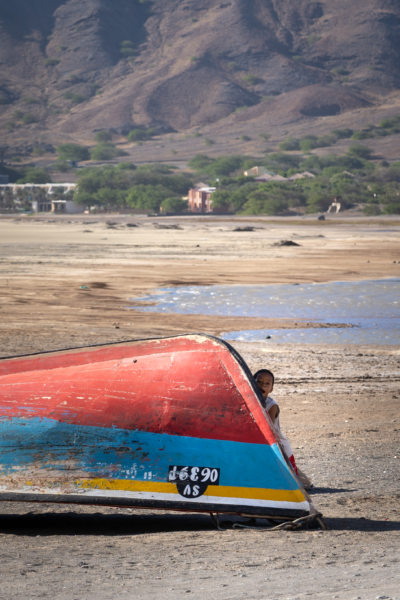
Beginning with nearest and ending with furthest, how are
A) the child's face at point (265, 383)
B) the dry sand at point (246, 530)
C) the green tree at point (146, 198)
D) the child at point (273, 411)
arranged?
the dry sand at point (246, 530)
the child at point (273, 411)
the child's face at point (265, 383)
the green tree at point (146, 198)

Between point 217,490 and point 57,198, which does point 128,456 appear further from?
point 57,198

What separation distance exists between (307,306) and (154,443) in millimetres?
15291

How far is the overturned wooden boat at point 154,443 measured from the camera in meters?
6.73

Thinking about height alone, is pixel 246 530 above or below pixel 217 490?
below

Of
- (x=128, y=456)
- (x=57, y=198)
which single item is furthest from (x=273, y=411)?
(x=57, y=198)

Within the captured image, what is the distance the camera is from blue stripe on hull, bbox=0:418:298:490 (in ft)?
22.1

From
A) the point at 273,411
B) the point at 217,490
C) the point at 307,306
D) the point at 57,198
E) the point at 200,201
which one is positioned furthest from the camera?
the point at 57,198

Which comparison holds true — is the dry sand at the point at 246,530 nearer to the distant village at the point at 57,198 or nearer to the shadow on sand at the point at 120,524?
the shadow on sand at the point at 120,524

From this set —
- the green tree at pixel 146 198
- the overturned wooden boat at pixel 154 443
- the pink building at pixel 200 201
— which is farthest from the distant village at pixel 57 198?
the overturned wooden boat at pixel 154 443

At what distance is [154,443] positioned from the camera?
678 cm

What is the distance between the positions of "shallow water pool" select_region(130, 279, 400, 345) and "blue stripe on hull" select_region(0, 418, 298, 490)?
9.79 m

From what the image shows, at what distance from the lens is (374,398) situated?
11.7m

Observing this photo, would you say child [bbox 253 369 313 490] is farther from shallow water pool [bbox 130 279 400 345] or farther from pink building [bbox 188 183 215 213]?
Answer: pink building [bbox 188 183 215 213]

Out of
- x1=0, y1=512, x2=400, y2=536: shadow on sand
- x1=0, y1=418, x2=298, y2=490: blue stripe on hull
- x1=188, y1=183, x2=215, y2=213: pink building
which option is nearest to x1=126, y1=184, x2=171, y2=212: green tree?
x1=188, y1=183, x2=215, y2=213: pink building
